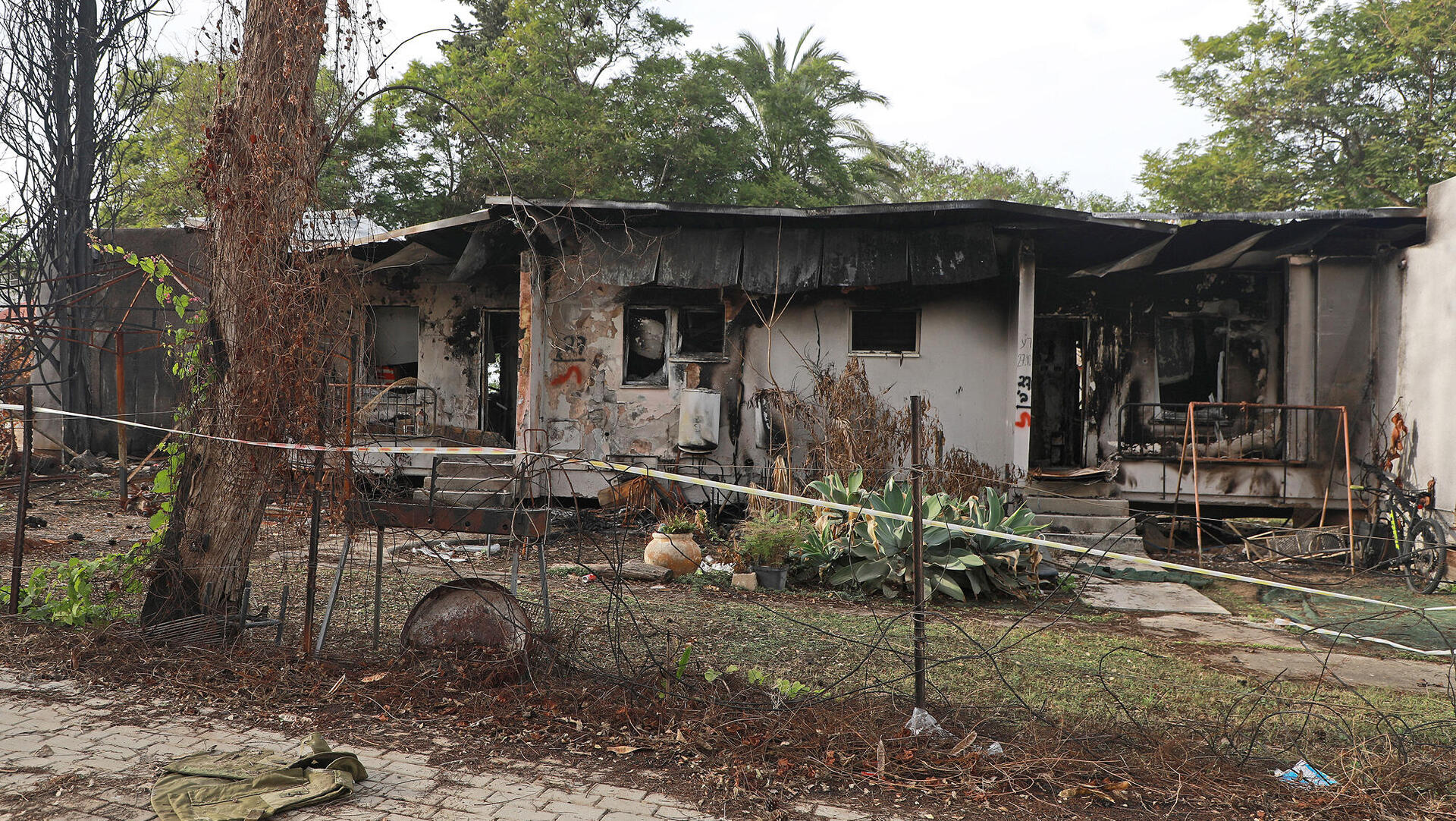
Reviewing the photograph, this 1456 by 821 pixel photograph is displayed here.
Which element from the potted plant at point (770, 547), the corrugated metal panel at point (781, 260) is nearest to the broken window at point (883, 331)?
the corrugated metal panel at point (781, 260)

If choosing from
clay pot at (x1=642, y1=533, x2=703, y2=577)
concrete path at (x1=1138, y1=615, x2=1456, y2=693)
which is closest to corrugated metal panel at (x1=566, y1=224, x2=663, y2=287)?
clay pot at (x1=642, y1=533, x2=703, y2=577)

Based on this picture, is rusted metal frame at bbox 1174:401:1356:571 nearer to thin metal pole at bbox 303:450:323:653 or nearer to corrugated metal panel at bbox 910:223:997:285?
corrugated metal panel at bbox 910:223:997:285

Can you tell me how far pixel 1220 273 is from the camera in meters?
11.7

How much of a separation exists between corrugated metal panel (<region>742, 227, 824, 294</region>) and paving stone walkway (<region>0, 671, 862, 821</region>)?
827cm

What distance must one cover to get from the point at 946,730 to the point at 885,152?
25.9 meters

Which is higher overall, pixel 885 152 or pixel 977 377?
pixel 885 152

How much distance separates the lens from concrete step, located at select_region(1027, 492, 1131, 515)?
418 inches

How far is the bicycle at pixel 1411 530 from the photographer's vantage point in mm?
8711

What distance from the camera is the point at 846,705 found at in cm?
424

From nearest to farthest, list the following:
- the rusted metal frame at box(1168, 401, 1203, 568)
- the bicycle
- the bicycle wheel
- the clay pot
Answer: the clay pot → the bicycle wheel → the bicycle → the rusted metal frame at box(1168, 401, 1203, 568)

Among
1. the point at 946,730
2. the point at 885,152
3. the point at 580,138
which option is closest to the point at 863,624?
the point at 946,730

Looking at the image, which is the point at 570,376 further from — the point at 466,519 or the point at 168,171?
the point at 168,171

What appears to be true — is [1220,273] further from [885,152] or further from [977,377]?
[885,152]

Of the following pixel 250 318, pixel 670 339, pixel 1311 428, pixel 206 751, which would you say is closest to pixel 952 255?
pixel 670 339
